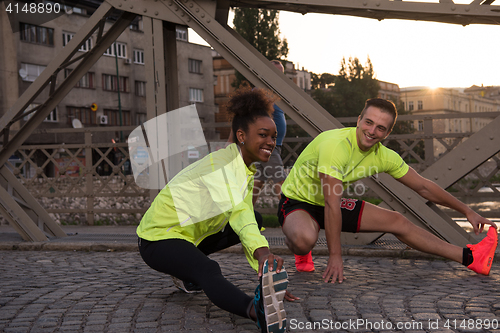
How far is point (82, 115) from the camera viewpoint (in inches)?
1859

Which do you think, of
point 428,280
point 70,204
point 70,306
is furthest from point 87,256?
point 70,204

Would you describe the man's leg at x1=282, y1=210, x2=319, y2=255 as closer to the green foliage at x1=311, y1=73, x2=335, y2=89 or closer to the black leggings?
the black leggings

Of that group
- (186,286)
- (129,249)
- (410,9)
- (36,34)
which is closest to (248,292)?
(186,286)

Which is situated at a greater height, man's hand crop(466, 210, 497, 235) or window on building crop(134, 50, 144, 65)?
window on building crop(134, 50, 144, 65)

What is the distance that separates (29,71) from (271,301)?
43626 mm

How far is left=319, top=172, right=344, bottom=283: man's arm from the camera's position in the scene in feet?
14.2

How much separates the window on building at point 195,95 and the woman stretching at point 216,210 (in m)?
53.1

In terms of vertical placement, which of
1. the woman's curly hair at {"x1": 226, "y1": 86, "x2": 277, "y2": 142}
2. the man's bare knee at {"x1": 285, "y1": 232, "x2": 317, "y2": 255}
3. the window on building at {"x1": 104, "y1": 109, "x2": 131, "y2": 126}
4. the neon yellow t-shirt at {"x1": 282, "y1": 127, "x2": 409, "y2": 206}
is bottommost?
the man's bare knee at {"x1": 285, "y1": 232, "x2": 317, "y2": 255}

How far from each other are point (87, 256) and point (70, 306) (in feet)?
Result: 8.31

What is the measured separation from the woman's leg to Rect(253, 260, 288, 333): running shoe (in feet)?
0.57

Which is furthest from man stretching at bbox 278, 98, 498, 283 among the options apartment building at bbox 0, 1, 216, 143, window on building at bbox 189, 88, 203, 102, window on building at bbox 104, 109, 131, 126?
window on building at bbox 189, 88, 203, 102

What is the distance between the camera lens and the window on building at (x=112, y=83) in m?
49.4

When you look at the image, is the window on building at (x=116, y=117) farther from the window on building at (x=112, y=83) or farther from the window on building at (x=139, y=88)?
the window on building at (x=139, y=88)

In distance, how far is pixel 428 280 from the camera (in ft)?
15.1
